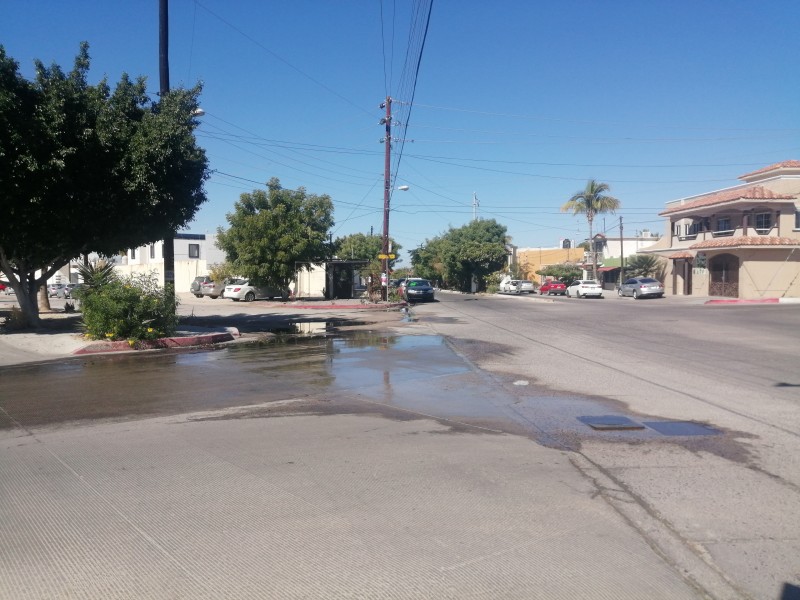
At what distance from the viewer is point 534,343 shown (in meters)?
17.6

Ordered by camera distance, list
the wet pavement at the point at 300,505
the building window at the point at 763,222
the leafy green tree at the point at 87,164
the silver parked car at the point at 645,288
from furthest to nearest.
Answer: the silver parked car at the point at 645,288
the building window at the point at 763,222
the leafy green tree at the point at 87,164
the wet pavement at the point at 300,505

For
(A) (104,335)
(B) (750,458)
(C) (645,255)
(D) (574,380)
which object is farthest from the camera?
(C) (645,255)

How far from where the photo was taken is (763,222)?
Answer: 141ft

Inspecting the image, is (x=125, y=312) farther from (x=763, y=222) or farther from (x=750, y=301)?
(x=763, y=222)

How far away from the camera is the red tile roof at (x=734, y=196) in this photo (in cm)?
4191

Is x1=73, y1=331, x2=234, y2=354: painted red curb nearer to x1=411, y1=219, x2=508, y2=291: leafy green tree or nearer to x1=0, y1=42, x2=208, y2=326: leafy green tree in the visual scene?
x1=0, y1=42, x2=208, y2=326: leafy green tree

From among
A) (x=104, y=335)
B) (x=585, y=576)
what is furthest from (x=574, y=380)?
(x=104, y=335)

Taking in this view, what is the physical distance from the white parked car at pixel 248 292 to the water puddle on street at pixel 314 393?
25299 millimetres

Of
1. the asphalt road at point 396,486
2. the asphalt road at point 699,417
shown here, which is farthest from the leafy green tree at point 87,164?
the asphalt road at point 699,417

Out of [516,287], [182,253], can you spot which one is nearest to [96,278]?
[516,287]

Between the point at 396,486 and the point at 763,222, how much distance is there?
45012 mm

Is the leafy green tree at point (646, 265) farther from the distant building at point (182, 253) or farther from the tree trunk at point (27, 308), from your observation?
the tree trunk at point (27, 308)

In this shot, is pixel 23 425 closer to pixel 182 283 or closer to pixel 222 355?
pixel 222 355

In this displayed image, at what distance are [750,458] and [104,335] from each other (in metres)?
15.1
